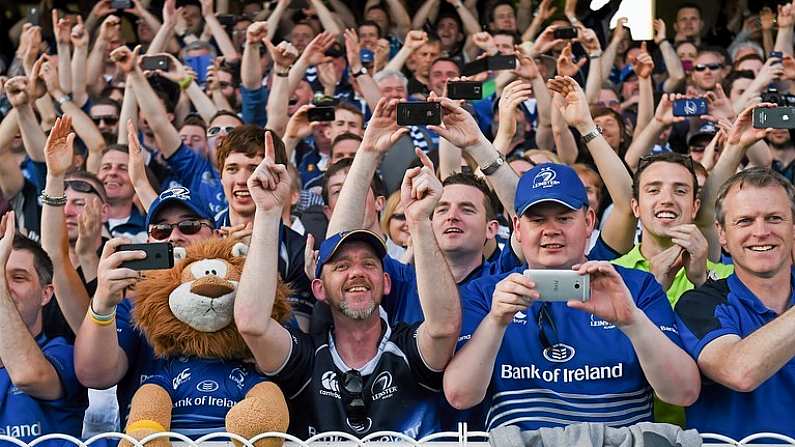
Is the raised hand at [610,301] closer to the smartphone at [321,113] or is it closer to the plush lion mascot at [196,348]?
the plush lion mascot at [196,348]

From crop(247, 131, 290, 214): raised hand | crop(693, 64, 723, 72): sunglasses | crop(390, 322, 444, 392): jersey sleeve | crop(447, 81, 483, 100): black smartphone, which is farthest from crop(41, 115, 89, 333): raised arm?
crop(693, 64, 723, 72): sunglasses

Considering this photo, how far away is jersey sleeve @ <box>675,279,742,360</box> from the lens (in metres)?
3.75

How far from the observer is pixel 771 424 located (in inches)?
146

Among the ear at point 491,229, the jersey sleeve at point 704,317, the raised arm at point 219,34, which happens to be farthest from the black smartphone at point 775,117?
the raised arm at point 219,34

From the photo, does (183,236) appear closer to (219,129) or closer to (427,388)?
(427,388)

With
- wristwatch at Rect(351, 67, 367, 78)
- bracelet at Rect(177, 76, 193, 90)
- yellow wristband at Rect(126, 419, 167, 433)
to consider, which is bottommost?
yellow wristband at Rect(126, 419, 167, 433)

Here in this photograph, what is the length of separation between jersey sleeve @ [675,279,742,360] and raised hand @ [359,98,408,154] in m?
1.16

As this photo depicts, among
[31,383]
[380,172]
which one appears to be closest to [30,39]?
[380,172]

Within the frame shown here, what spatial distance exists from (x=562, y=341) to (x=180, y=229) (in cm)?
155

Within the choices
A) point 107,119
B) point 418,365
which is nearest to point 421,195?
point 418,365

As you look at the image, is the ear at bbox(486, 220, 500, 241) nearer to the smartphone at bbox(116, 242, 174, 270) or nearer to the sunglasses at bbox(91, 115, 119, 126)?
the smartphone at bbox(116, 242, 174, 270)

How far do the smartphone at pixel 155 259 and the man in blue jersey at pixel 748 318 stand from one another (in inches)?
61.1

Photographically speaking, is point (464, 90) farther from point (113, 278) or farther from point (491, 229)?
point (113, 278)

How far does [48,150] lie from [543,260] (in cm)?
210
